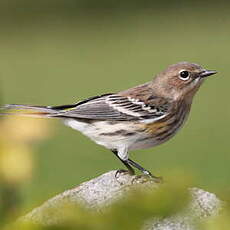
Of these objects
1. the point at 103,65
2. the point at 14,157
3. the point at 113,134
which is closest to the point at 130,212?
the point at 14,157

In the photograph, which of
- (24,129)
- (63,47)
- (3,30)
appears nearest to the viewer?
(24,129)

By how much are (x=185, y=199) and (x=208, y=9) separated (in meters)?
20.1

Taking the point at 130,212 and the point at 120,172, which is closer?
the point at 130,212

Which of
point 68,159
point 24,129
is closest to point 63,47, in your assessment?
point 68,159

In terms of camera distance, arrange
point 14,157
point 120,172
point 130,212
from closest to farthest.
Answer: point 130,212, point 14,157, point 120,172

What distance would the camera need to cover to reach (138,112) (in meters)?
4.16

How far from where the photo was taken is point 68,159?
10.2 metres

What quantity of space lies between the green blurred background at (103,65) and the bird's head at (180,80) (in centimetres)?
84

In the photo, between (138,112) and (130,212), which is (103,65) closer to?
(138,112)

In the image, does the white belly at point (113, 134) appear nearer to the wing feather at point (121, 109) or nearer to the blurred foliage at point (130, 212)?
the wing feather at point (121, 109)

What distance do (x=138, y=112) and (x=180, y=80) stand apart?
27 centimetres

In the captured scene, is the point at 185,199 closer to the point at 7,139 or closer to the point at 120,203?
the point at 120,203

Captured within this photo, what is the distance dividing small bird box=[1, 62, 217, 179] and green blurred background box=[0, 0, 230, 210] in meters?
0.66

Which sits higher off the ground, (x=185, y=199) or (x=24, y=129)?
(x=185, y=199)
